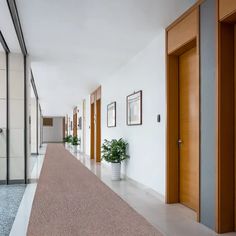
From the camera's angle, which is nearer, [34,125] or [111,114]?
[111,114]

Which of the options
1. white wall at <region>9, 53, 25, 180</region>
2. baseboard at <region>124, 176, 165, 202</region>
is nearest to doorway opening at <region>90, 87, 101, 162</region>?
baseboard at <region>124, 176, 165, 202</region>

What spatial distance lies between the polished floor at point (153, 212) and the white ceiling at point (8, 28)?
9.32 feet

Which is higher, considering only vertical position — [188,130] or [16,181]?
[188,130]

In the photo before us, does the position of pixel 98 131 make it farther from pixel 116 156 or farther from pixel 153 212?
pixel 153 212

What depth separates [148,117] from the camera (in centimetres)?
525

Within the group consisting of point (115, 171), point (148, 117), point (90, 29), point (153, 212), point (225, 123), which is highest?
point (90, 29)

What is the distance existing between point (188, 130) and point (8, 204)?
9.99ft

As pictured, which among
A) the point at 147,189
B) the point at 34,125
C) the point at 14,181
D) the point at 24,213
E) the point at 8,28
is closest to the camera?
the point at 24,213

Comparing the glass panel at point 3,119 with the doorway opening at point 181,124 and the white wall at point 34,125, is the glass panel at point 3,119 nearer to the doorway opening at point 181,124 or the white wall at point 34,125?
the doorway opening at point 181,124

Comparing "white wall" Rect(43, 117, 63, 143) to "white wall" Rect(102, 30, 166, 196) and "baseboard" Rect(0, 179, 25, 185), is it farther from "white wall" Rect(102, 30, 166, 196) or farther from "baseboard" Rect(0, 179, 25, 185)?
"baseboard" Rect(0, 179, 25, 185)

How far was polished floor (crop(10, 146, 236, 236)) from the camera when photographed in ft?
10.4

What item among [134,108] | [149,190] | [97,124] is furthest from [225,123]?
[97,124]

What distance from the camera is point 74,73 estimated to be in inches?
306

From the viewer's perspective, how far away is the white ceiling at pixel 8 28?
375 cm
